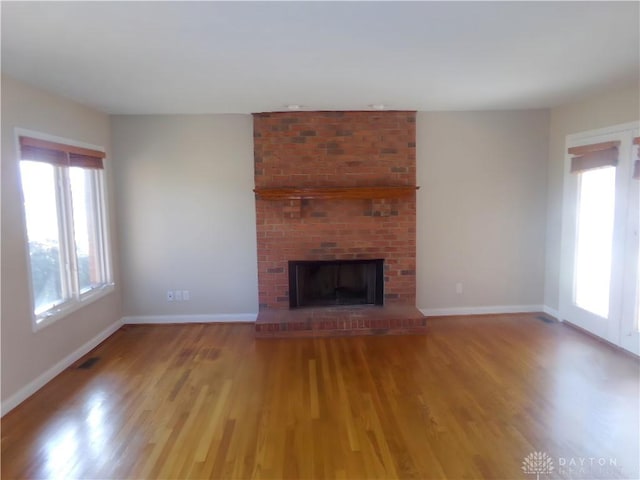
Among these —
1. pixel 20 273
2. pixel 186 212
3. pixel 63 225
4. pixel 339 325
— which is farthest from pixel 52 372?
pixel 339 325

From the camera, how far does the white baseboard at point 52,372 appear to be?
2.73 meters

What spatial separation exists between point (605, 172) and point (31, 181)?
515 cm

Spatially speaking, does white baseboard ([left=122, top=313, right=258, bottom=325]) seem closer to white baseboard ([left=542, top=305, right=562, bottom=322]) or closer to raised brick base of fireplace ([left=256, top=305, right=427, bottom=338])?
raised brick base of fireplace ([left=256, top=305, right=427, bottom=338])

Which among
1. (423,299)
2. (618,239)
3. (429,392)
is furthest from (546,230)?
(429,392)

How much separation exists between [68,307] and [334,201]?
2.83m

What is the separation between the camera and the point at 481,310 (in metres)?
4.69

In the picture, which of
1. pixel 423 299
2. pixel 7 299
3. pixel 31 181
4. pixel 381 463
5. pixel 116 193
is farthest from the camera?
pixel 423 299

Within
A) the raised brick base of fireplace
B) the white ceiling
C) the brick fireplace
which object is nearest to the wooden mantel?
the brick fireplace

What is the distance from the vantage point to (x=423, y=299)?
15.3ft

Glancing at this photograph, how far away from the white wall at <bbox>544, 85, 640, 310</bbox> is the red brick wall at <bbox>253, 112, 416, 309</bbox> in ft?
5.34

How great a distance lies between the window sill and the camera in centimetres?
308

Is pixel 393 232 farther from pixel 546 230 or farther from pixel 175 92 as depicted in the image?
pixel 175 92

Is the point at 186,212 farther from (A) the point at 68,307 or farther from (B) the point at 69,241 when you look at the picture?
(A) the point at 68,307

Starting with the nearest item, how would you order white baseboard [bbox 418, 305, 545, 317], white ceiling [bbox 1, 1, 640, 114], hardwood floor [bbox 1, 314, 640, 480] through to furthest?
white ceiling [bbox 1, 1, 640, 114], hardwood floor [bbox 1, 314, 640, 480], white baseboard [bbox 418, 305, 545, 317]
